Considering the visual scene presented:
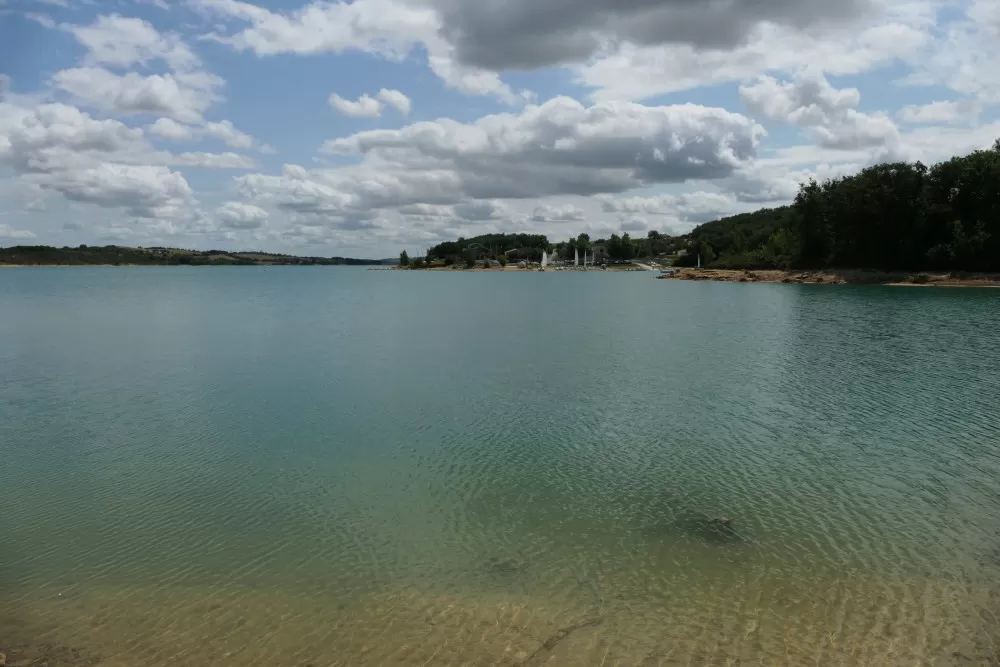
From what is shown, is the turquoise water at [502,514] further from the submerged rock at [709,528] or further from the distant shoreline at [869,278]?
the distant shoreline at [869,278]

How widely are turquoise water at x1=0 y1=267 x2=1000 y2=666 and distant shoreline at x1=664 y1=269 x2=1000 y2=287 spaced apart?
228 ft

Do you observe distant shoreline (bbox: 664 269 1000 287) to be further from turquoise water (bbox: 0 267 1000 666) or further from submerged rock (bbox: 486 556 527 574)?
submerged rock (bbox: 486 556 527 574)

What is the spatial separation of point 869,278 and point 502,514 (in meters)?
97.7

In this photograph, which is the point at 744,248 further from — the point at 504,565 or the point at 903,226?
the point at 504,565

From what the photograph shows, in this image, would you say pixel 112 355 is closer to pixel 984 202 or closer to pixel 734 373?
pixel 734 373

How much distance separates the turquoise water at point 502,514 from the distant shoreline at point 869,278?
69567 mm

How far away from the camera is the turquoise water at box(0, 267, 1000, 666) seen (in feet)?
26.4

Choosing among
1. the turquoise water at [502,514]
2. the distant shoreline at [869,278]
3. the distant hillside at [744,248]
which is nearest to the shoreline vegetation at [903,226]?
the distant shoreline at [869,278]

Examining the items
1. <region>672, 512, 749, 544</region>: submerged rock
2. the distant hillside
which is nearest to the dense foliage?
the distant hillside

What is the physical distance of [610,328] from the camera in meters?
44.0

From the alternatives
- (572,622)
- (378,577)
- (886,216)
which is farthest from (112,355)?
(886,216)

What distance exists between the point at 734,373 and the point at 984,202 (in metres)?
79.8

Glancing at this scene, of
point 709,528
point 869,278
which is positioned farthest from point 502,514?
point 869,278

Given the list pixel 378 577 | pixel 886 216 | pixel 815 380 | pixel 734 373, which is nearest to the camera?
pixel 378 577
